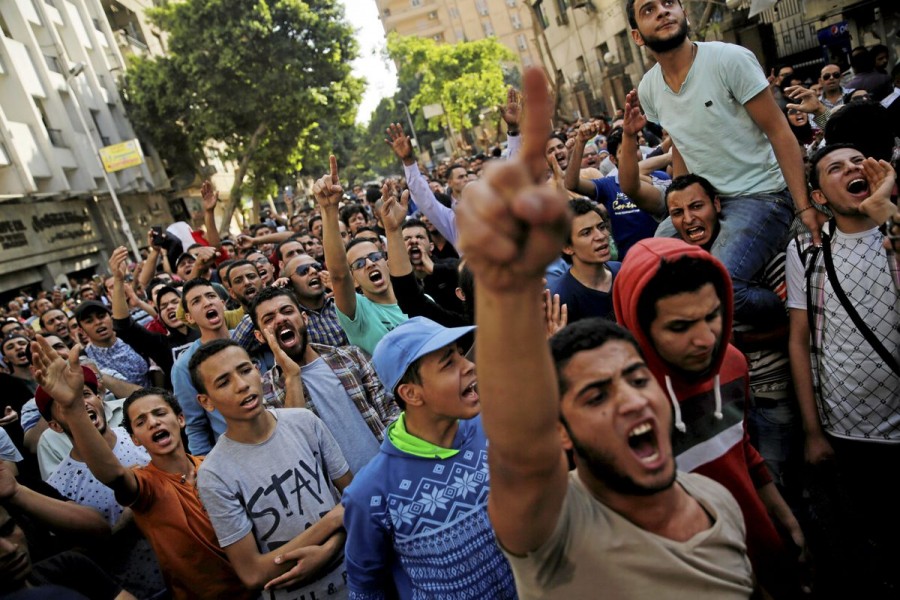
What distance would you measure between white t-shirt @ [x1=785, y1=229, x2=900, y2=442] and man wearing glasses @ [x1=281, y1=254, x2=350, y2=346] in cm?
279

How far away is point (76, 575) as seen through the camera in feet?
8.55

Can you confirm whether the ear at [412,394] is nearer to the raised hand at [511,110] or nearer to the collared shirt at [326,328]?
the collared shirt at [326,328]

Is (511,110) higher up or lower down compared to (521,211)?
higher up

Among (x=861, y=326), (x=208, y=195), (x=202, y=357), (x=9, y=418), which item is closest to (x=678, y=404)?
(x=861, y=326)

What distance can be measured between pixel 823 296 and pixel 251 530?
262 centimetres

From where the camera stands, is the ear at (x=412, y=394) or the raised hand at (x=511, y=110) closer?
the ear at (x=412, y=394)

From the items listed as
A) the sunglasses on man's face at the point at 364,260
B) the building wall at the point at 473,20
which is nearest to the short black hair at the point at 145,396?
the sunglasses on man's face at the point at 364,260

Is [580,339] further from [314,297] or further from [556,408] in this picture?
[314,297]

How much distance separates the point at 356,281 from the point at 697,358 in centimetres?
278

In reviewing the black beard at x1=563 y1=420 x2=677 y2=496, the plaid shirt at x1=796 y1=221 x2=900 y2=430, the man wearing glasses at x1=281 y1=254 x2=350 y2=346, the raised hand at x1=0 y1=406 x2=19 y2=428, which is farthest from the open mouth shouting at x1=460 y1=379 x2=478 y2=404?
the raised hand at x1=0 y1=406 x2=19 y2=428

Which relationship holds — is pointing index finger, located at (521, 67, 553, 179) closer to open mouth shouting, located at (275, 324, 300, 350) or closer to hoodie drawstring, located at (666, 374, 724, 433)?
hoodie drawstring, located at (666, 374, 724, 433)

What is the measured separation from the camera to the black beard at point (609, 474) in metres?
1.42

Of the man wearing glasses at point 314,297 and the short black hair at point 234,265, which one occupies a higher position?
the short black hair at point 234,265

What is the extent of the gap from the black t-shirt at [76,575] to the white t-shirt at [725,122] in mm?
3293
